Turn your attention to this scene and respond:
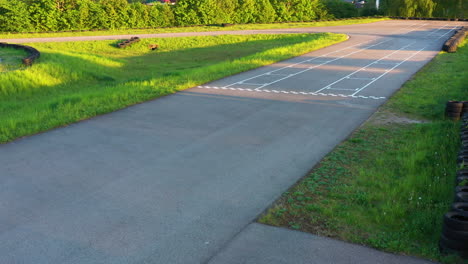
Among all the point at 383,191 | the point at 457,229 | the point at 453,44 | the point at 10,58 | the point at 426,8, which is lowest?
the point at 383,191

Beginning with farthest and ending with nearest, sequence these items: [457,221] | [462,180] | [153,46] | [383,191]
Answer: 1. [153,46]
2. [383,191]
3. [462,180]
4. [457,221]

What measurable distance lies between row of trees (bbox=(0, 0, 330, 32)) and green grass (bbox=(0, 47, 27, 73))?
23.7 m

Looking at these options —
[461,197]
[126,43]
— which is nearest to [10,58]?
[126,43]

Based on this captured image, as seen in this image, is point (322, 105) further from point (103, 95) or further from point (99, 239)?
point (99, 239)

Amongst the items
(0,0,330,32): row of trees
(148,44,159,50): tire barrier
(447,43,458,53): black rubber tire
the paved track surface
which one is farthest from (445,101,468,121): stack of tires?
(0,0,330,32): row of trees

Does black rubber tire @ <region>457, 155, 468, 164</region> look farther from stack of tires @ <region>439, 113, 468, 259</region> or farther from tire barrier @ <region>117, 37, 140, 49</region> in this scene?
tire barrier @ <region>117, 37, 140, 49</region>

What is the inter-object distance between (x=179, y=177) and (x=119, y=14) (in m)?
47.8

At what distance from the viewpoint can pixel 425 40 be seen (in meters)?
34.9

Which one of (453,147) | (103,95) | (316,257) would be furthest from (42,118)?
(453,147)

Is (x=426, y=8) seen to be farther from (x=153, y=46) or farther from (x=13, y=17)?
(x=13, y=17)

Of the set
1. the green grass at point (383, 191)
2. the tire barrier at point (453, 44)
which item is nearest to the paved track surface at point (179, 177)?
the green grass at point (383, 191)

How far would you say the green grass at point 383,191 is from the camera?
6.42m

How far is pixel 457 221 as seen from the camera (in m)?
5.66

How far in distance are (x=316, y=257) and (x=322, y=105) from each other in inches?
373
